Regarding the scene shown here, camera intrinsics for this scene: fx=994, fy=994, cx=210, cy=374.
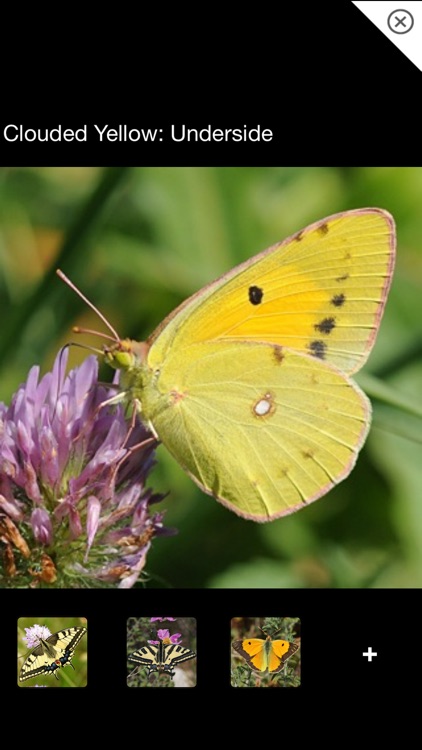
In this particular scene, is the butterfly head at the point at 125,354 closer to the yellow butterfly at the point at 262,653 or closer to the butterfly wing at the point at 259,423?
the butterfly wing at the point at 259,423

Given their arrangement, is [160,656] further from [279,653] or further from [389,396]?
[389,396]

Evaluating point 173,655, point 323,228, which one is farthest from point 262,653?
point 323,228

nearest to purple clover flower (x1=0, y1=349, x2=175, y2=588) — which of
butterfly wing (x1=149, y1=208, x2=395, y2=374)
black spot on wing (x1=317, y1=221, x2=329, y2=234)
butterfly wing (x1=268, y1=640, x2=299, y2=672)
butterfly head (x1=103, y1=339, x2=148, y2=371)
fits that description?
butterfly head (x1=103, y1=339, x2=148, y2=371)

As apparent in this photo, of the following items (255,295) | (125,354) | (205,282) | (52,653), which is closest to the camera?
(52,653)

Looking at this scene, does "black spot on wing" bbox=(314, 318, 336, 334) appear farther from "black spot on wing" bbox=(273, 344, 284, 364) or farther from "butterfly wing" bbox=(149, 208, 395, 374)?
"black spot on wing" bbox=(273, 344, 284, 364)

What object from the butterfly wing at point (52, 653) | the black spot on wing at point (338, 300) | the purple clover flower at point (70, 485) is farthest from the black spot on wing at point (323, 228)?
the butterfly wing at point (52, 653)
